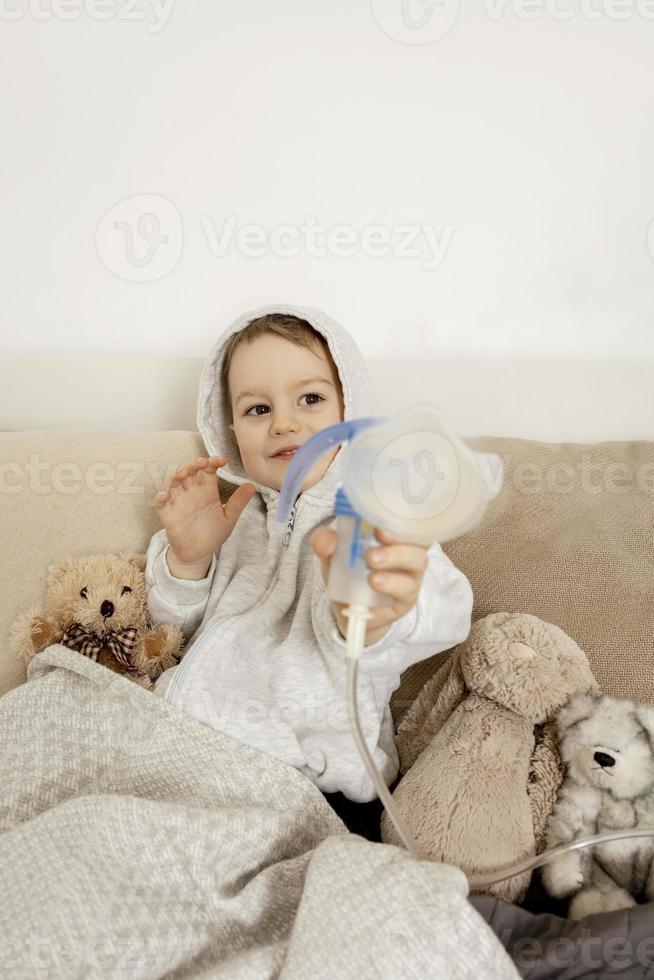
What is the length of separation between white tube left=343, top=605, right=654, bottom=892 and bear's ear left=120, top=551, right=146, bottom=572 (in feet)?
1.63

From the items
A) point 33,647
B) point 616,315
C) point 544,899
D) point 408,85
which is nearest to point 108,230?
point 408,85

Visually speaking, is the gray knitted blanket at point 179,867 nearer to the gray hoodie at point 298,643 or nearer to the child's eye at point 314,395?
the gray hoodie at point 298,643

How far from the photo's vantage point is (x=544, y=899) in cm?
86

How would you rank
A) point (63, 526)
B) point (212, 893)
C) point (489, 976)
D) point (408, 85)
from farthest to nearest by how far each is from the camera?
point (408, 85)
point (63, 526)
point (212, 893)
point (489, 976)

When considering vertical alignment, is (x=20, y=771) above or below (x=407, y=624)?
below

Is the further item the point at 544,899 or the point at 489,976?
the point at 544,899

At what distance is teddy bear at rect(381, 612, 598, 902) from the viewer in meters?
0.85

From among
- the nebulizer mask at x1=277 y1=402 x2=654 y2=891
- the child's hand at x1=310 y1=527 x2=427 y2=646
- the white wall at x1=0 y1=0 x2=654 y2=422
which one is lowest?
the child's hand at x1=310 y1=527 x2=427 y2=646

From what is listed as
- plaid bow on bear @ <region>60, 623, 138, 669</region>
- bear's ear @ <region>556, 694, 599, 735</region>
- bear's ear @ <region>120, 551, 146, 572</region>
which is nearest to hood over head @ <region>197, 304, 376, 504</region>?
bear's ear @ <region>120, 551, 146, 572</region>

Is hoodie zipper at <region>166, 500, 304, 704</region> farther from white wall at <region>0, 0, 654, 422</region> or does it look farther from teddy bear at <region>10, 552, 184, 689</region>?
white wall at <region>0, 0, 654, 422</region>

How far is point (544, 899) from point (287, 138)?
1226 mm

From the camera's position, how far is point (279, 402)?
3.64 ft

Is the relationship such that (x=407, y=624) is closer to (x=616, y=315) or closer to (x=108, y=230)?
(x=616, y=315)

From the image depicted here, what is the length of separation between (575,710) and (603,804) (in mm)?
103
